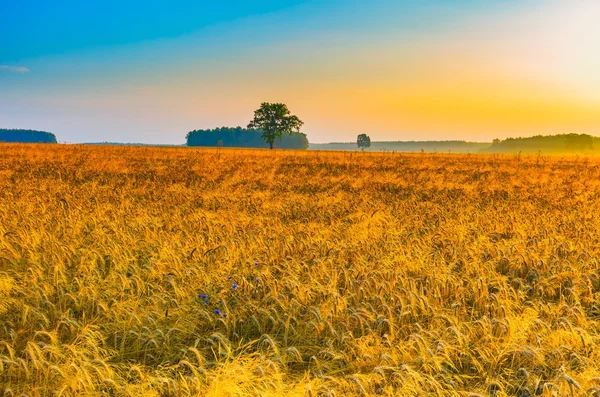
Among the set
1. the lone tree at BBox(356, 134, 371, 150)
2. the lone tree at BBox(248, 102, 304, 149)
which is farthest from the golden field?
the lone tree at BBox(356, 134, 371, 150)

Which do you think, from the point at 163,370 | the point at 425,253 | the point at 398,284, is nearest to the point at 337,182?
the point at 425,253

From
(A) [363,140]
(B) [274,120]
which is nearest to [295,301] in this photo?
(B) [274,120]

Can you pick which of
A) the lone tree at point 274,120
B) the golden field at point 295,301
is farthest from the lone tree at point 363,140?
the golden field at point 295,301

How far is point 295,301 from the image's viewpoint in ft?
17.5

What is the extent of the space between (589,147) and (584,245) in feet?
624

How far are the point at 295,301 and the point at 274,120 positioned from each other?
101 m

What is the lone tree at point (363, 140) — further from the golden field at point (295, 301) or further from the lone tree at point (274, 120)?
the golden field at point (295, 301)

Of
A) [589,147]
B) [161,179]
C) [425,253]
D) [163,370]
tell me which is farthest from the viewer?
[589,147]

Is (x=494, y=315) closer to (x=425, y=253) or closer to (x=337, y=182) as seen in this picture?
(x=425, y=253)

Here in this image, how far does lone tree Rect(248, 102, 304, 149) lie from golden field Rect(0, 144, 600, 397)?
93.0 metres

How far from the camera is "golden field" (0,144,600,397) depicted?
152 inches

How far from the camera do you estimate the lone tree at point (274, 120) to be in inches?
4099

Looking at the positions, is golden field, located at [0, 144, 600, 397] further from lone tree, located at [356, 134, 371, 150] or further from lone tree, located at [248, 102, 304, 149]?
lone tree, located at [356, 134, 371, 150]

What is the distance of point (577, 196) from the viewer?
16141 millimetres
